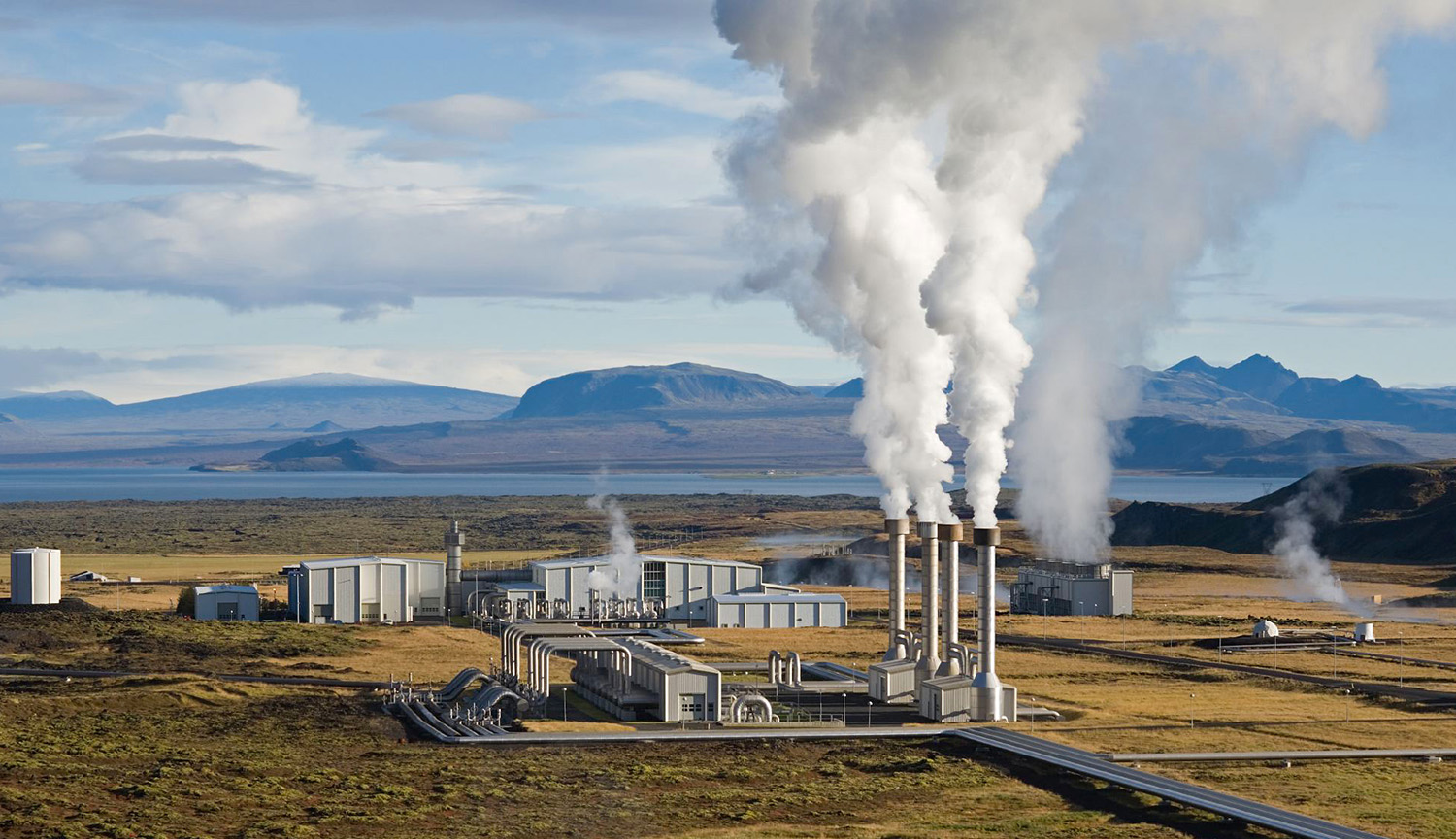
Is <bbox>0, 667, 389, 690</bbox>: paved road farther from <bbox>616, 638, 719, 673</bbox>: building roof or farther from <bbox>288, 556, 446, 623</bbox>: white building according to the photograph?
<bbox>288, 556, 446, 623</bbox>: white building

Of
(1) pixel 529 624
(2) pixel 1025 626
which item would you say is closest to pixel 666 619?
(2) pixel 1025 626

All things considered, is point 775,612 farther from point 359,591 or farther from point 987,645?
point 987,645

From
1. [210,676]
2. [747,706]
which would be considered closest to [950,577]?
[747,706]

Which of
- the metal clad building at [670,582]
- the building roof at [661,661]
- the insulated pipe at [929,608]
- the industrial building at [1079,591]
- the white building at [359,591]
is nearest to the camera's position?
the building roof at [661,661]

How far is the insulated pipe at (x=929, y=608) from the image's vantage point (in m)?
81.4

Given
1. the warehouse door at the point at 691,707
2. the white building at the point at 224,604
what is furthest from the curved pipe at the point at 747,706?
the white building at the point at 224,604

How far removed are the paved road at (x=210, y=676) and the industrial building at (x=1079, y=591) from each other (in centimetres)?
6504

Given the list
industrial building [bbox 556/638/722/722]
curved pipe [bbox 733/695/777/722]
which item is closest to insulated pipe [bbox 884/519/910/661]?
industrial building [bbox 556/638/722/722]

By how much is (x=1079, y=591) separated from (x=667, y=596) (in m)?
32.6

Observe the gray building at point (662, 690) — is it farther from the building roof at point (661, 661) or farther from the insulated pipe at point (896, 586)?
the insulated pipe at point (896, 586)

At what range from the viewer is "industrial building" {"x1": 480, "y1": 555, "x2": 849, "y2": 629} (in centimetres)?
11994

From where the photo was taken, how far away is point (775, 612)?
394 feet

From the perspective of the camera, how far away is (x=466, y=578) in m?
126

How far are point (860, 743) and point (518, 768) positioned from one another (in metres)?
14.0
